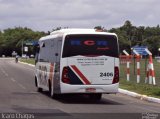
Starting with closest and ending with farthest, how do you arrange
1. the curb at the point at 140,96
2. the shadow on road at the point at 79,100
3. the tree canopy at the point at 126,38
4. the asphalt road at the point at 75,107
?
the asphalt road at the point at 75,107 → the shadow on road at the point at 79,100 → the curb at the point at 140,96 → the tree canopy at the point at 126,38

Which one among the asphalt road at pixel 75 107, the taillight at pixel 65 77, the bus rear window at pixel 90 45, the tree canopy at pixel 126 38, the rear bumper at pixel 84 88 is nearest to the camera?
the asphalt road at pixel 75 107

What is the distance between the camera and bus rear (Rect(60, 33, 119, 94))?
843 inches

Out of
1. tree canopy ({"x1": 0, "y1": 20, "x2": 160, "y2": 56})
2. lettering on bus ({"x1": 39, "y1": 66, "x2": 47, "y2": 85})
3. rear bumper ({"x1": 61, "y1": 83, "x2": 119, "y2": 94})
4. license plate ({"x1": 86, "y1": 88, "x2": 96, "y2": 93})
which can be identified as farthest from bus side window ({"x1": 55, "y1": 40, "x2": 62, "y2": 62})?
tree canopy ({"x1": 0, "y1": 20, "x2": 160, "y2": 56})

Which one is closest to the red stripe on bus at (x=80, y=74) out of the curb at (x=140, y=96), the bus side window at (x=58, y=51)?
the bus side window at (x=58, y=51)

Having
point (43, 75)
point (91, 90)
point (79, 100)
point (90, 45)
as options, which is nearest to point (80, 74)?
point (91, 90)

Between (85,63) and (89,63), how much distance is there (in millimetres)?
158

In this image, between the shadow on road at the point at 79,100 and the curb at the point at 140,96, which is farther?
the curb at the point at 140,96

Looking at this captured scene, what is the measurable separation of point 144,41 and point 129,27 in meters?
13.3

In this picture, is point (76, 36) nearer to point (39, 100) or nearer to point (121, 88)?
point (39, 100)

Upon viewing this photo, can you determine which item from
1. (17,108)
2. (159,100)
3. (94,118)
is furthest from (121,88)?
(94,118)

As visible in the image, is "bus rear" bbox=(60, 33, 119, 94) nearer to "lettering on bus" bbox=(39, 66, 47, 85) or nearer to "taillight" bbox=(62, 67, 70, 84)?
"taillight" bbox=(62, 67, 70, 84)

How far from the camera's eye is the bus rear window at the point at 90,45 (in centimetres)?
2147

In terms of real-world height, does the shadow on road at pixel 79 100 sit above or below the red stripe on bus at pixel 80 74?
below

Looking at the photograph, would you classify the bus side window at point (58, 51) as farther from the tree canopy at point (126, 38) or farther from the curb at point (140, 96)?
the tree canopy at point (126, 38)
